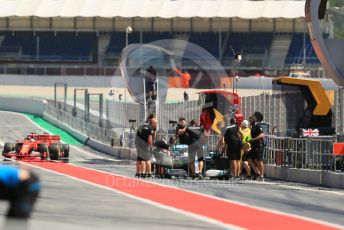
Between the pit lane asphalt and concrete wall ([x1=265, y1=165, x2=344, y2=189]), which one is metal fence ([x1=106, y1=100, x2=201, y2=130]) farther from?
the pit lane asphalt

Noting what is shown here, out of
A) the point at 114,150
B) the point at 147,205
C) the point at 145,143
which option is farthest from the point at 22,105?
the point at 147,205

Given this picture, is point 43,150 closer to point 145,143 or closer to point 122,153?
point 122,153

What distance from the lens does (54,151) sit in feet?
101

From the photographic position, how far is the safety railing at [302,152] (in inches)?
764

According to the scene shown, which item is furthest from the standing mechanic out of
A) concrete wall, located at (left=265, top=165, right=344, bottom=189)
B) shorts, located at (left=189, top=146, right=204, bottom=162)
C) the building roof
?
the building roof

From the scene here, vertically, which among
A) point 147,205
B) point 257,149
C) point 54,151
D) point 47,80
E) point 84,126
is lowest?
point 147,205

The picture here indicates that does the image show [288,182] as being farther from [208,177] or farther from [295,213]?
[295,213]

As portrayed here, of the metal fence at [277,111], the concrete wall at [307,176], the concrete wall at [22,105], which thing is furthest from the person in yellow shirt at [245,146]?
the concrete wall at [22,105]

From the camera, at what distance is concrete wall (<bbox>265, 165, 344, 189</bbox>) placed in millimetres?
18688

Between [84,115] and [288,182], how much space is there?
114 feet

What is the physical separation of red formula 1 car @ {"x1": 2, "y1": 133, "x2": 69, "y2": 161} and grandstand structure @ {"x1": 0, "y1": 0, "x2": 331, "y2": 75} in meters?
53.4

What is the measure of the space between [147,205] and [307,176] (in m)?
7.88

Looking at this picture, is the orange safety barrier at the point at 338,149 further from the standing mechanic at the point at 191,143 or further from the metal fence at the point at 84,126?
the metal fence at the point at 84,126

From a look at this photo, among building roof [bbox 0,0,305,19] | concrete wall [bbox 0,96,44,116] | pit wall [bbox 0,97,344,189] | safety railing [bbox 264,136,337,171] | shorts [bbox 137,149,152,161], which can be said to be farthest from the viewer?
building roof [bbox 0,0,305,19]
